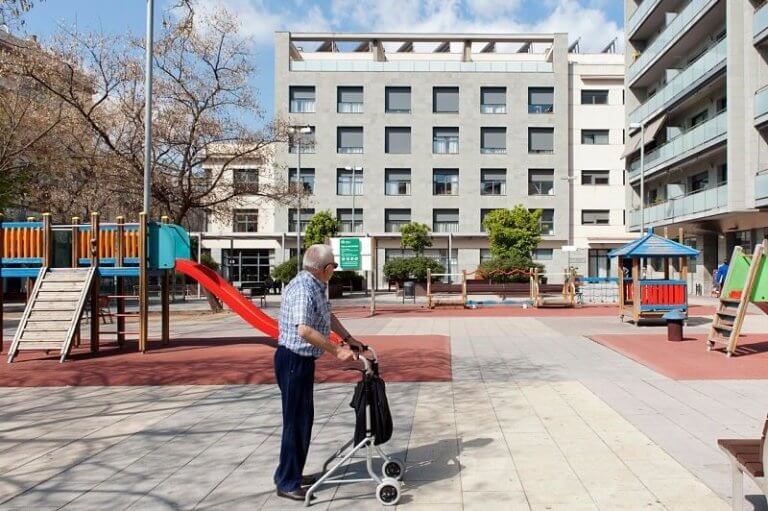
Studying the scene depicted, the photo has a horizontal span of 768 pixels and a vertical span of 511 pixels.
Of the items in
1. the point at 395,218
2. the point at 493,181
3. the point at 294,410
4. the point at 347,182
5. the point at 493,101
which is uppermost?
the point at 493,101

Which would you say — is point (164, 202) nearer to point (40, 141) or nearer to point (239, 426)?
point (40, 141)

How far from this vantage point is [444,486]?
434cm

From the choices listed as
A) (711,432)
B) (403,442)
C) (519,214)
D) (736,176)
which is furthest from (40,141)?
(519,214)

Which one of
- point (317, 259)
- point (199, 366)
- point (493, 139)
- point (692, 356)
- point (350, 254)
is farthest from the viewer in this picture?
point (493, 139)

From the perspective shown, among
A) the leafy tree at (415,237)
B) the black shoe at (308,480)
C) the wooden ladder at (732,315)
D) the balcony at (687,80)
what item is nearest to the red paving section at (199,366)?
the black shoe at (308,480)

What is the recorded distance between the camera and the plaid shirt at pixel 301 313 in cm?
394

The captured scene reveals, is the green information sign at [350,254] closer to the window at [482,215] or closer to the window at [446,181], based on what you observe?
the window at [446,181]

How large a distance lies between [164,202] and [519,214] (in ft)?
89.5

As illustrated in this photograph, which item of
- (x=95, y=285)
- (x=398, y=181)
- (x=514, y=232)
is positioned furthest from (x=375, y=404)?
(x=398, y=181)

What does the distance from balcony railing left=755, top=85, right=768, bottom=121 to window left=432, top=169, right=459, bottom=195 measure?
26.3 m

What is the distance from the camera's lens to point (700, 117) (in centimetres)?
3341

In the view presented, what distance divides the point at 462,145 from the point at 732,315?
40.6 metres

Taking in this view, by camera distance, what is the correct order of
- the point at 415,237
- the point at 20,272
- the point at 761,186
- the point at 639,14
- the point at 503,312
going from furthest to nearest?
the point at 415,237
the point at 639,14
the point at 761,186
the point at 503,312
the point at 20,272

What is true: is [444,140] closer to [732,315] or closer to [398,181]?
[398,181]
